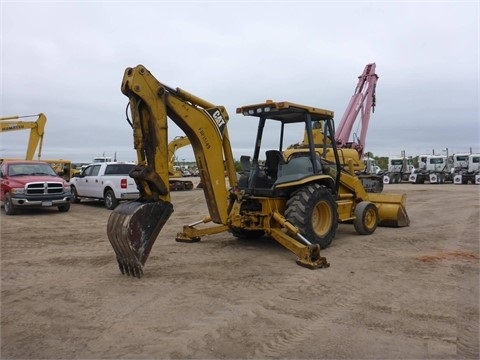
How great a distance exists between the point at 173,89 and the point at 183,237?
346 cm

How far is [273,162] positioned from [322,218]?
4.87ft

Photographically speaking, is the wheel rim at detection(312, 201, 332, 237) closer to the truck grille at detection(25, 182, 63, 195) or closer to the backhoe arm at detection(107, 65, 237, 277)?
the backhoe arm at detection(107, 65, 237, 277)

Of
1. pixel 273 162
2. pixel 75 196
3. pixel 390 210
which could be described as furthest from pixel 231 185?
pixel 75 196

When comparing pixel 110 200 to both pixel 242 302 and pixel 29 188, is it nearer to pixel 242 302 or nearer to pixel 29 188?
pixel 29 188

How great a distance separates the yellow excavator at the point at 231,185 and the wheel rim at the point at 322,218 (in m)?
0.02

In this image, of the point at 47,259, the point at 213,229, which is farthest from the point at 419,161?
the point at 47,259

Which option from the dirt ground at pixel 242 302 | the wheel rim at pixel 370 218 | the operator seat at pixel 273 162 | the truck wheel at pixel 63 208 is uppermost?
the operator seat at pixel 273 162

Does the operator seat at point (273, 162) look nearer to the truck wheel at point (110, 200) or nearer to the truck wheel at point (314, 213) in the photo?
the truck wheel at point (314, 213)

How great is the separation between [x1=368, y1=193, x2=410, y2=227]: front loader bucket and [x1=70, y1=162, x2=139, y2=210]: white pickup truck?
8.12 m

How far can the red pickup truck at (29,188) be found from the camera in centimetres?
1459

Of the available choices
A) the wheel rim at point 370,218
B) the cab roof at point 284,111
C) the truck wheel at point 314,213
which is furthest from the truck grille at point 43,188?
the wheel rim at point 370,218

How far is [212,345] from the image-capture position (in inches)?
161

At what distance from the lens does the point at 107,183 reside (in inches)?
641

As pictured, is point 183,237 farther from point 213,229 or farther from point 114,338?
point 114,338
